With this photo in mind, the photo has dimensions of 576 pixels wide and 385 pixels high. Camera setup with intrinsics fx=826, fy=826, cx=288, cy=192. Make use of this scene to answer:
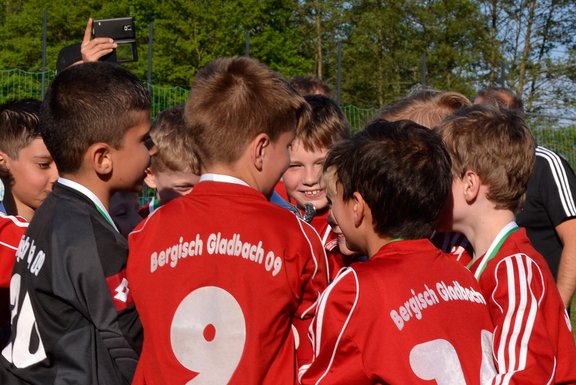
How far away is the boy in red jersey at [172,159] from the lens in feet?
12.8

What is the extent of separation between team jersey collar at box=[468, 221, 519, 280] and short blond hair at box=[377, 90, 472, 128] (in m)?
0.95

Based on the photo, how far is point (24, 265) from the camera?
→ 284cm

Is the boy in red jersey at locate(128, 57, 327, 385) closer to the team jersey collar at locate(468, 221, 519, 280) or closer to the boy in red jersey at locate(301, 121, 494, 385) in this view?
the boy in red jersey at locate(301, 121, 494, 385)

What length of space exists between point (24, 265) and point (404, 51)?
3360 cm

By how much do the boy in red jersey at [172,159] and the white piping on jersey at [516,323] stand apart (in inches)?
66.6

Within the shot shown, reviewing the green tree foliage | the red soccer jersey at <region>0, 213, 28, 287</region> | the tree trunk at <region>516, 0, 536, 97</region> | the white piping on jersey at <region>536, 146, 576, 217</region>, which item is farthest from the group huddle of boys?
the tree trunk at <region>516, 0, 536, 97</region>

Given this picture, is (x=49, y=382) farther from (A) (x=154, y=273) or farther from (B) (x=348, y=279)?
(B) (x=348, y=279)

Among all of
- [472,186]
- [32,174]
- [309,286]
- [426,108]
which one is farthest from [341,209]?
[32,174]

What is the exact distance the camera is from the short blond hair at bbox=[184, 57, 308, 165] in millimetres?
2660

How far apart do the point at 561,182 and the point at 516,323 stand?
105 inches

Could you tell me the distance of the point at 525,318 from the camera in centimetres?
262

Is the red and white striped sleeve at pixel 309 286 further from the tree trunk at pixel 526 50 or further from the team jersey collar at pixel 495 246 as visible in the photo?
the tree trunk at pixel 526 50

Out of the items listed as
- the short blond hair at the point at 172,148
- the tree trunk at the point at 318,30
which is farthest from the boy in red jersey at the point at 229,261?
the tree trunk at the point at 318,30

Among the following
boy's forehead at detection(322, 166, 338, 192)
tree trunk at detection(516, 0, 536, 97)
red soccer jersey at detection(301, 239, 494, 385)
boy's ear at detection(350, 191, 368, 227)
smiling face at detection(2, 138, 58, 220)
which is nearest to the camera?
red soccer jersey at detection(301, 239, 494, 385)
